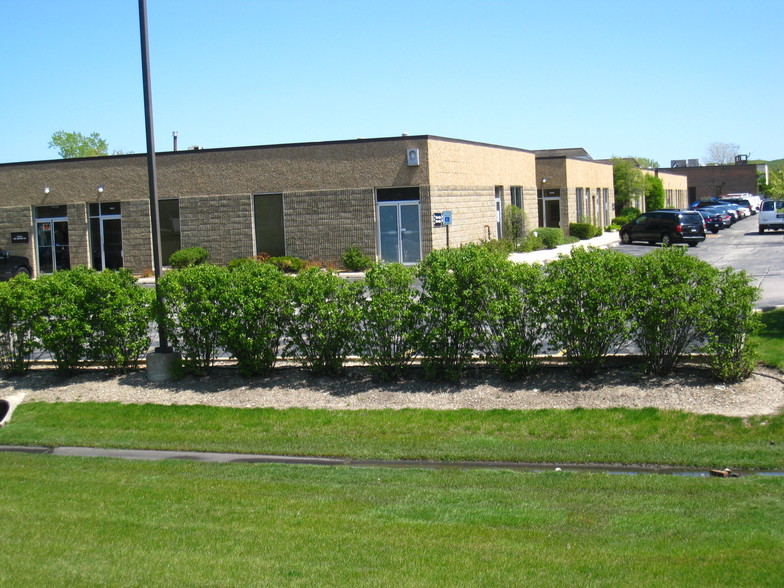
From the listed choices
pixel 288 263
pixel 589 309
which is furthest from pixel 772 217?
pixel 589 309

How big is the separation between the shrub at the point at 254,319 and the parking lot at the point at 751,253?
927 centimetres

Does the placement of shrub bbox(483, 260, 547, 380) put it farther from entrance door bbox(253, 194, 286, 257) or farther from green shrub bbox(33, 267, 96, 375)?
entrance door bbox(253, 194, 286, 257)

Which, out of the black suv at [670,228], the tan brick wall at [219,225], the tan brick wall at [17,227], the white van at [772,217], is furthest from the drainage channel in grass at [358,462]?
the white van at [772,217]

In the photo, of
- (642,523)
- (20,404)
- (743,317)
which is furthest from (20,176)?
(642,523)

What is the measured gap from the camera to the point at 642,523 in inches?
275

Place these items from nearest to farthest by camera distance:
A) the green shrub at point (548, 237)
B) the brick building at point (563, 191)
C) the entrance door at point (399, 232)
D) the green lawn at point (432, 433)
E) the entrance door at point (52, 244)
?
the green lawn at point (432, 433) → the entrance door at point (399, 232) → the entrance door at point (52, 244) → the green shrub at point (548, 237) → the brick building at point (563, 191)

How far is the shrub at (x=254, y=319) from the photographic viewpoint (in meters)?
13.4

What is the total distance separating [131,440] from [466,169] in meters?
26.6

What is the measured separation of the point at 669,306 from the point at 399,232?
21838mm

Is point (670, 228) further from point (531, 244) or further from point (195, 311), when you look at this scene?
point (195, 311)

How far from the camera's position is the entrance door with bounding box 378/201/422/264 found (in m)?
33.3

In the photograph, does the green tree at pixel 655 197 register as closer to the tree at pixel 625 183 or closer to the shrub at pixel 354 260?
the tree at pixel 625 183

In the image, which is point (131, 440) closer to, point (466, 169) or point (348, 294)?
point (348, 294)

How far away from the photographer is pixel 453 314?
500 inches
